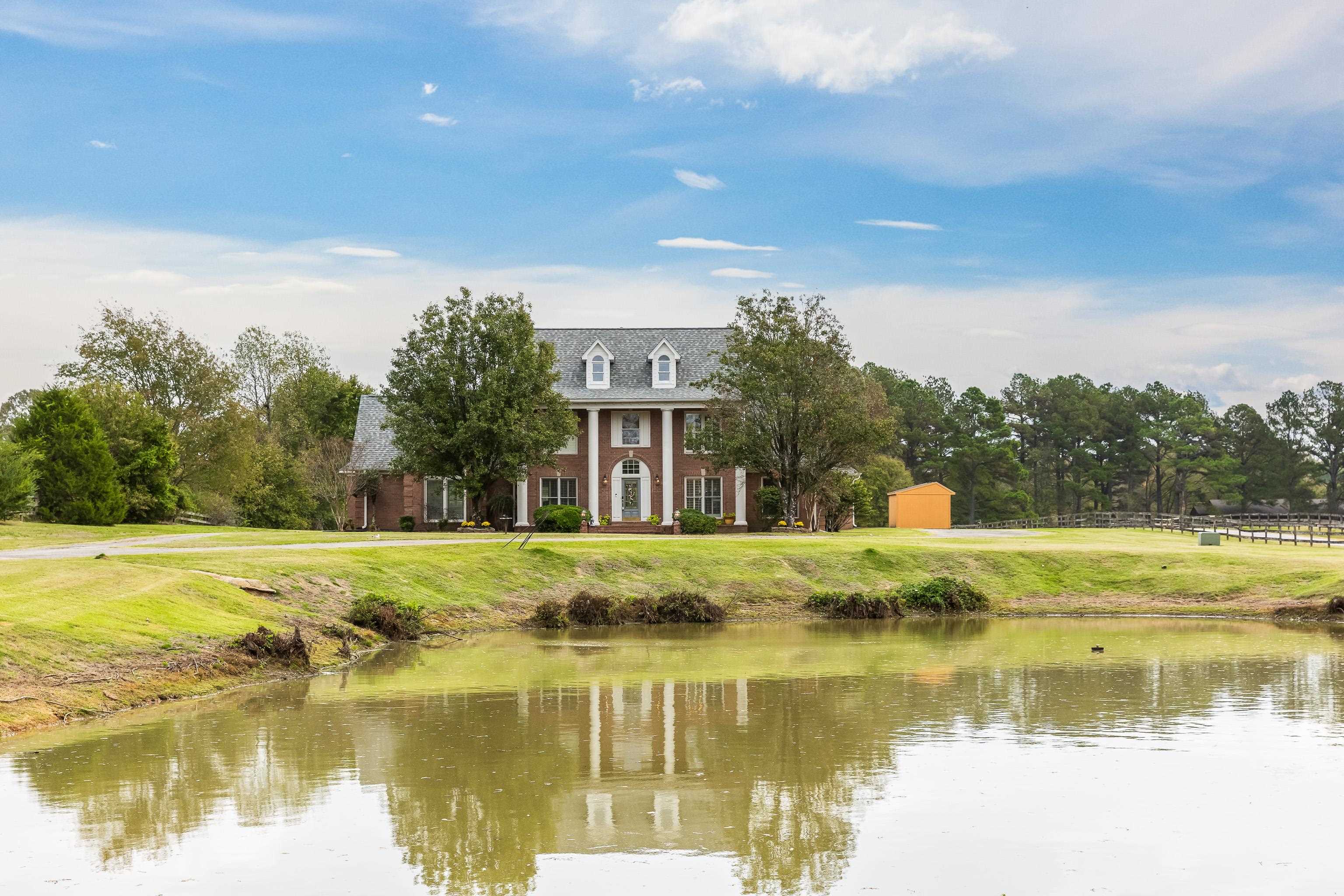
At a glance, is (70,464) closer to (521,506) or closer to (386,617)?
(521,506)

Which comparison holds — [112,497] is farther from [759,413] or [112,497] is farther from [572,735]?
[572,735]

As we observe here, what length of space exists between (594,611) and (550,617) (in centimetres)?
118

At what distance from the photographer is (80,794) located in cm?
1134

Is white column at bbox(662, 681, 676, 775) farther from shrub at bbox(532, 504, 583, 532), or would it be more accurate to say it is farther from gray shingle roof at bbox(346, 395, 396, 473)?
gray shingle roof at bbox(346, 395, 396, 473)

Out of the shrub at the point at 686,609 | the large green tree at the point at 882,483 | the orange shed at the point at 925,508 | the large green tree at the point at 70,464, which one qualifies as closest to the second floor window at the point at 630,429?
the orange shed at the point at 925,508

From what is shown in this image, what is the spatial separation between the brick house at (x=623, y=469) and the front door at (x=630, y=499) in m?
0.03

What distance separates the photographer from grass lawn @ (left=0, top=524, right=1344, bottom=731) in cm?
1775

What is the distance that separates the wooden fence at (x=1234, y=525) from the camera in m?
50.2

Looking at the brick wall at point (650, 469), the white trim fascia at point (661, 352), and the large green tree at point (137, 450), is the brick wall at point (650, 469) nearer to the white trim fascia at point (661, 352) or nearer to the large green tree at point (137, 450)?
the white trim fascia at point (661, 352)

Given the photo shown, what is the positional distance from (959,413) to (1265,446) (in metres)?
28.0

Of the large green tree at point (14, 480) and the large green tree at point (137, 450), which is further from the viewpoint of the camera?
the large green tree at point (137, 450)

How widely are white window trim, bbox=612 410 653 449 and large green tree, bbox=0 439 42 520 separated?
24.3 meters

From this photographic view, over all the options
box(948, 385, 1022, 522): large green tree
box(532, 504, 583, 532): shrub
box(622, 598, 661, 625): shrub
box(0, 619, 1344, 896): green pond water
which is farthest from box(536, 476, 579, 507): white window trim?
box(948, 385, 1022, 522): large green tree

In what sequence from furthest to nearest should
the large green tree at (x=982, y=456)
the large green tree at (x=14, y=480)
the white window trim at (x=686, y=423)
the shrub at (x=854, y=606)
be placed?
the large green tree at (x=982, y=456) → the white window trim at (x=686, y=423) → the large green tree at (x=14, y=480) → the shrub at (x=854, y=606)
